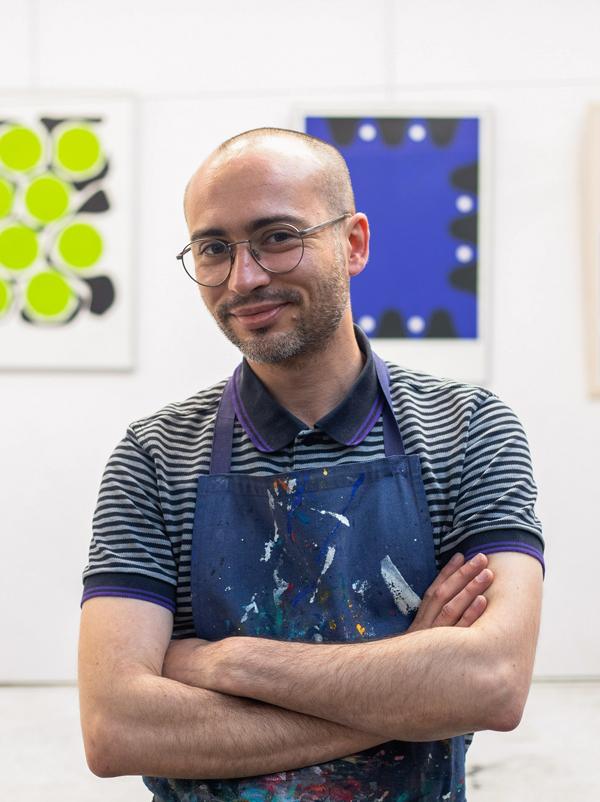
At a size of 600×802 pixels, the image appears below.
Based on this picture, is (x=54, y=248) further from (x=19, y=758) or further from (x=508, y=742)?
(x=508, y=742)

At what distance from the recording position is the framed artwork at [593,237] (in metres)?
3.08

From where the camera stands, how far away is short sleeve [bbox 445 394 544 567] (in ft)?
4.46

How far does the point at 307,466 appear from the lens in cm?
146

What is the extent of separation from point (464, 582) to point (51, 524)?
2.20 m

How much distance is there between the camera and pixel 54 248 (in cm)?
318

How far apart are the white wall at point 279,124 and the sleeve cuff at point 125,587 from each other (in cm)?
186

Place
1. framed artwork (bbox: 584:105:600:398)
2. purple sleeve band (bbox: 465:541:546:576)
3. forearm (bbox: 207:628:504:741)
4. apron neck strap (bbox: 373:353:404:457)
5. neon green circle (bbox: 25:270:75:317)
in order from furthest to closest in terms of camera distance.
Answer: neon green circle (bbox: 25:270:75:317), framed artwork (bbox: 584:105:600:398), apron neck strap (bbox: 373:353:404:457), purple sleeve band (bbox: 465:541:546:576), forearm (bbox: 207:628:504:741)

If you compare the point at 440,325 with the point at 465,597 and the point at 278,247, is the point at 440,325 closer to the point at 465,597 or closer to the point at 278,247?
the point at 278,247

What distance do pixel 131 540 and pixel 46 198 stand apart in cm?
210

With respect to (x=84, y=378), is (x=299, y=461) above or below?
below

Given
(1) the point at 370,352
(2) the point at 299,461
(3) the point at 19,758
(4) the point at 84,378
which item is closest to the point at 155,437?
(2) the point at 299,461

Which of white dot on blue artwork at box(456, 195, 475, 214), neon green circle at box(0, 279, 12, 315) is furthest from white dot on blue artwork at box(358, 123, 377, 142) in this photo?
neon green circle at box(0, 279, 12, 315)

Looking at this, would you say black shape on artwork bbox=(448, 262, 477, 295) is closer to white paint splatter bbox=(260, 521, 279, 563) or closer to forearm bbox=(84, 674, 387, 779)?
white paint splatter bbox=(260, 521, 279, 563)

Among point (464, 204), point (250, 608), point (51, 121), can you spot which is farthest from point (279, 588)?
point (51, 121)
